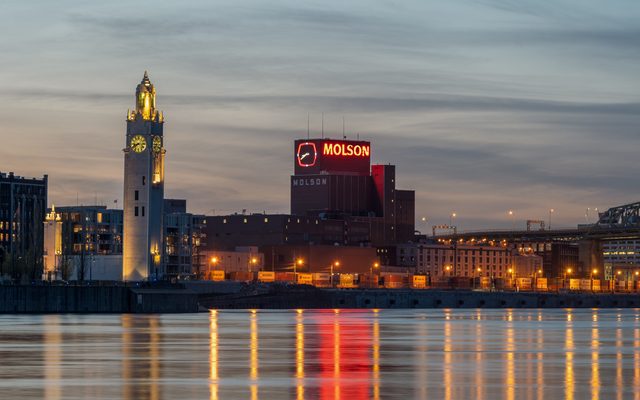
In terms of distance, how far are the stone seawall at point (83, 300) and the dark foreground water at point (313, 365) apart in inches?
2866

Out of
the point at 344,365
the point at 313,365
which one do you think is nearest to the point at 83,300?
the point at 313,365

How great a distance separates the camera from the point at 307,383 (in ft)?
192

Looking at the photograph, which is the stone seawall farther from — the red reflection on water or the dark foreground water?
the red reflection on water

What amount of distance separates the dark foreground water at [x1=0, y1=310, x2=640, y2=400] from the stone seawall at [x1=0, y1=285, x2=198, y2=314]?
72.8m

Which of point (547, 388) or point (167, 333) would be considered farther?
point (167, 333)

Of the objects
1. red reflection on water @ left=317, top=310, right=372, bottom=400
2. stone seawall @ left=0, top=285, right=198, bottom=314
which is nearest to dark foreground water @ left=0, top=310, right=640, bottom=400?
red reflection on water @ left=317, top=310, right=372, bottom=400

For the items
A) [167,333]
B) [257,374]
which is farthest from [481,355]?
[167,333]

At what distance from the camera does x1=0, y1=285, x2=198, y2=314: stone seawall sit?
180m

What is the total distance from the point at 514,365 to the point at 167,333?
43.0 meters

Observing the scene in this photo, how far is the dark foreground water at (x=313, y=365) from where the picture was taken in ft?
179

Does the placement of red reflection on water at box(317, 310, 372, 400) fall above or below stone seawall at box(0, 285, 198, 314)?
below

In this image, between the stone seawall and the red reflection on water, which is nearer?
the red reflection on water

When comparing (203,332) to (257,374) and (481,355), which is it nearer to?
(481,355)

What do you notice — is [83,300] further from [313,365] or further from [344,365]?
[344,365]
